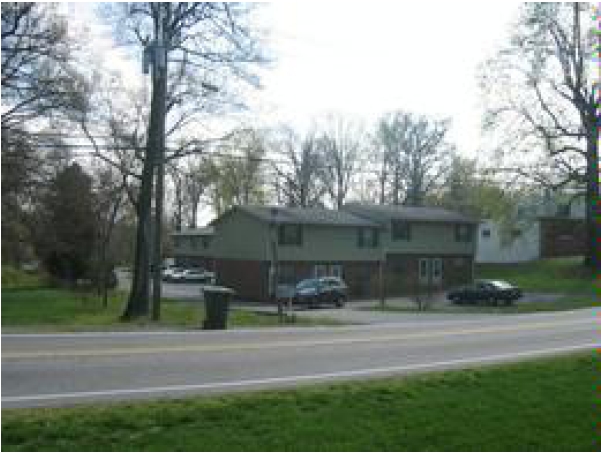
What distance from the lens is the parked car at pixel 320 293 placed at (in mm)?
38500

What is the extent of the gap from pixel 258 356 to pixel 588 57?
38.6 meters

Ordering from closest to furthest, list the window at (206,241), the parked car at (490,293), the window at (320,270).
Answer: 1. the parked car at (490,293)
2. the window at (320,270)
3. the window at (206,241)

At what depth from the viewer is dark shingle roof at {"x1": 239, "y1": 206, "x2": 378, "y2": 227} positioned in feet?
149

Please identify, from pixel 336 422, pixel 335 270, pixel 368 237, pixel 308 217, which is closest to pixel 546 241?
pixel 368 237

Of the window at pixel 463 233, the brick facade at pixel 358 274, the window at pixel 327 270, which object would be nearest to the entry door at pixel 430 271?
the brick facade at pixel 358 274

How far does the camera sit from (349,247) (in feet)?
158

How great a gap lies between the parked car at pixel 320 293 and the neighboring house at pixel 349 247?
493cm

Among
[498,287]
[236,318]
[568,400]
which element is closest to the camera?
[568,400]

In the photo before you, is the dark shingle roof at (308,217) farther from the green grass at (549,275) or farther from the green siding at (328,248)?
the green grass at (549,275)

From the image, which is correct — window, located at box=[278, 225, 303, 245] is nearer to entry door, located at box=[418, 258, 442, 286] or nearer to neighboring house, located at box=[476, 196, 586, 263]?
entry door, located at box=[418, 258, 442, 286]

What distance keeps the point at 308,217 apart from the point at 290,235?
2.17 m

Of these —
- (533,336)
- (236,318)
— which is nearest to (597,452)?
(533,336)

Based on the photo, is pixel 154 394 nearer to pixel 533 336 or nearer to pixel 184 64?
pixel 533 336

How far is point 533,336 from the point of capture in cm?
1933
